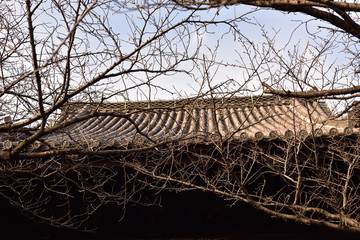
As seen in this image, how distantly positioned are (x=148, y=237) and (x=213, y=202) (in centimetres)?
85

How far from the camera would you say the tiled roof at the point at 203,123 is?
368cm

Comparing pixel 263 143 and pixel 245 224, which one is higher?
pixel 263 143

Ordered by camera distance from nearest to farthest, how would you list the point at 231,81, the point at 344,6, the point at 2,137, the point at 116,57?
the point at 344,6 → the point at 116,57 → the point at 231,81 → the point at 2,137

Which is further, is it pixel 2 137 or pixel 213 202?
pixel 213 202

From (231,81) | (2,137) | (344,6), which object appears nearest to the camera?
(344,6)

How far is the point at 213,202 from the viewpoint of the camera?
4926 mm

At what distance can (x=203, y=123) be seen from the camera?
631cm

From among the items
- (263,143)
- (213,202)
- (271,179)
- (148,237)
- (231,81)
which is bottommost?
(148,237)

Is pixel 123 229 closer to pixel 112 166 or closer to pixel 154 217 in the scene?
A: pixel 154 217

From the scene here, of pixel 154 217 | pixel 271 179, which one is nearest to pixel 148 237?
pixel 154 217

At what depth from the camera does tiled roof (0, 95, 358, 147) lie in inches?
145

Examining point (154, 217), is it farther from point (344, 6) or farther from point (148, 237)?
point (344, 6)

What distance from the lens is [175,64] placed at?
340 cm

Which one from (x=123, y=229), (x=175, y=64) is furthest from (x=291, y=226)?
(x=175, y=64)
